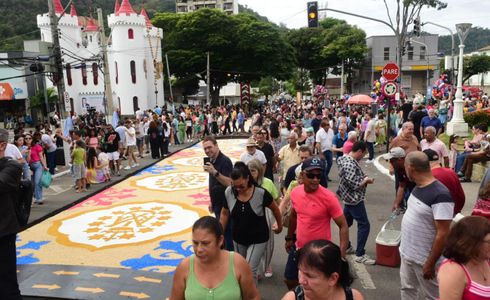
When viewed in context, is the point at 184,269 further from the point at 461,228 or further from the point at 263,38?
the point at 263,38

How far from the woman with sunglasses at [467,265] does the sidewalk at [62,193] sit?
8.47 metres

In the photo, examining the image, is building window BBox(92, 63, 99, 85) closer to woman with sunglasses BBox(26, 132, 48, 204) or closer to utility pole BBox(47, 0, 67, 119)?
utility pole BBox(47, 0, 67, 119)

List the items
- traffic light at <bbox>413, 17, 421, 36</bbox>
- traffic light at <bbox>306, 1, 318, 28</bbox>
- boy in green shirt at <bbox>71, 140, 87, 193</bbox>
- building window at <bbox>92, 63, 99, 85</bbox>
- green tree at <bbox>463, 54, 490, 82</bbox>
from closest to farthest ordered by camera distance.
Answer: boy in green shirt at <bbox>71, 140, 87, 193</bbox> → traffic light at <bbox>306, 1, 318, 28</bbox> → traffic light at <bbox>413, 17, 421, 36</bbox> → building window at <bbox>92, 63, 99, 85</bbox> → green tree at <bbox>463, 54, 490, 82</bbox>

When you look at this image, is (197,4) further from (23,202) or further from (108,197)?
(23,202)

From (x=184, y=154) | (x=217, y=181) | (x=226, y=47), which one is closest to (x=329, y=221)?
(x=217, y=181)

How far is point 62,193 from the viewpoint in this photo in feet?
38.0

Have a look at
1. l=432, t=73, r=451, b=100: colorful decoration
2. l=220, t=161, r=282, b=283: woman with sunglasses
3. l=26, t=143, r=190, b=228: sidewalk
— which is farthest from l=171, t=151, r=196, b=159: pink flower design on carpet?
l=432, t=73, r=451, b=100: colorful decoration

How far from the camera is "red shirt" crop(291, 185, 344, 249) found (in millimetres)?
4086

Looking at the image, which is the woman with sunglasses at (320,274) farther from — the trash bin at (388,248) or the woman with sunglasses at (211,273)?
the trash bin at (388,248)

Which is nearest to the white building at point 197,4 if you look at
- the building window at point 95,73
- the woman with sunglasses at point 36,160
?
the building window at point 95,73

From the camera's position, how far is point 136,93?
48.8 m

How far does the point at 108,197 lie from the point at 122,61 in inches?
1570

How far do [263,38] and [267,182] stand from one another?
151 feet

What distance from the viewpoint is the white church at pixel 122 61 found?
47.4 m
